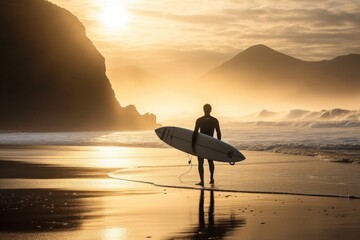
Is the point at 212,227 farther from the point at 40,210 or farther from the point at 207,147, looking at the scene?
the point at 207,147

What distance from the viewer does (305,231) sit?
10688mm

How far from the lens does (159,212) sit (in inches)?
512

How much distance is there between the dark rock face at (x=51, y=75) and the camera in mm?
124250

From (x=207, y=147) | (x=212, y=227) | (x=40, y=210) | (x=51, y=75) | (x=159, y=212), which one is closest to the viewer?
(x=212, y=227)

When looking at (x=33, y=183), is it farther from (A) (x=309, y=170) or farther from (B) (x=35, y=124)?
(B) (x=35, y=124)

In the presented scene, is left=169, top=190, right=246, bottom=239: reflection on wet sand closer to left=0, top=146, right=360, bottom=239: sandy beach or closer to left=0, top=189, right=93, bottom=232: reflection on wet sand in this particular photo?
Answer: left=0, top=146, right=360, bottom=239: sandy beach

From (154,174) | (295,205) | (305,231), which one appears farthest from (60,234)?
(154,174)

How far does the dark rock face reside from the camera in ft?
408

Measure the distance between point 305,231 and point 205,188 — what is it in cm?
717

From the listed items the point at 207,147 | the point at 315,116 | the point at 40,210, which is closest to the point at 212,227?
the point at 40,210

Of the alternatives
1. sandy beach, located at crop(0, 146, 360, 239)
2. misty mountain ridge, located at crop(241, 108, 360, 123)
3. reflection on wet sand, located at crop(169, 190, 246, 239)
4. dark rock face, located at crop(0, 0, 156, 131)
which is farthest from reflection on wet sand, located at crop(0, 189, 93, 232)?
dark rock face, located at crop(0, 0, 156, 131)

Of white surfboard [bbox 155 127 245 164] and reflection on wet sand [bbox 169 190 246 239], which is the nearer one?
reflection on wet sand [bbox 169 190 246 239]

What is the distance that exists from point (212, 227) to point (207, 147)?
934cm

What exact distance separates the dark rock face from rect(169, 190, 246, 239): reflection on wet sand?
112 metres
